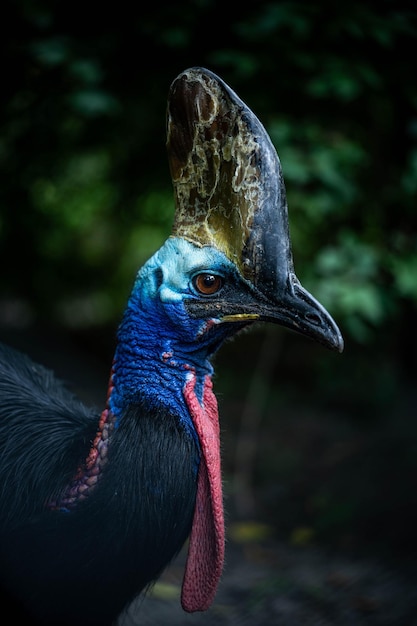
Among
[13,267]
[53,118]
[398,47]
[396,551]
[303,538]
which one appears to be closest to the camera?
[396,551]

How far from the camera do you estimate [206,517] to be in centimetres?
169

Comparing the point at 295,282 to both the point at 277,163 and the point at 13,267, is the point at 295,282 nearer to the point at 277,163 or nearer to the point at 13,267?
the point at 277,163

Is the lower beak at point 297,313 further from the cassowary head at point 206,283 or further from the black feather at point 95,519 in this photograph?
the black feather at point 95,519

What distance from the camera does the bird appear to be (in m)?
1.58

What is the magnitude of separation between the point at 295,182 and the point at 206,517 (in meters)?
2.01

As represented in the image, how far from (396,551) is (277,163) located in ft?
6.41

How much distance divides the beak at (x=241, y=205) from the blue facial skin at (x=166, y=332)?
39 mm

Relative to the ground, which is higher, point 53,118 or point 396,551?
point 53,118

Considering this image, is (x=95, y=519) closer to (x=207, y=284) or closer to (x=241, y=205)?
(x=207, y=284)

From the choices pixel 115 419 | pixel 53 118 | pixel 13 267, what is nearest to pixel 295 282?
pixel 115 419

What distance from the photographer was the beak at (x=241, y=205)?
1556mm

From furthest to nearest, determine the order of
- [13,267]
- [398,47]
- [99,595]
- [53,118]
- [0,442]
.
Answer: [13,267] < [53,118] < [398,47] < [0,442] < [99,595]

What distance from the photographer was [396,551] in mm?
2994

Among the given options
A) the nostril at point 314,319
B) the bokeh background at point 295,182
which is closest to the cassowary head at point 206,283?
the nostril at point 314,319
